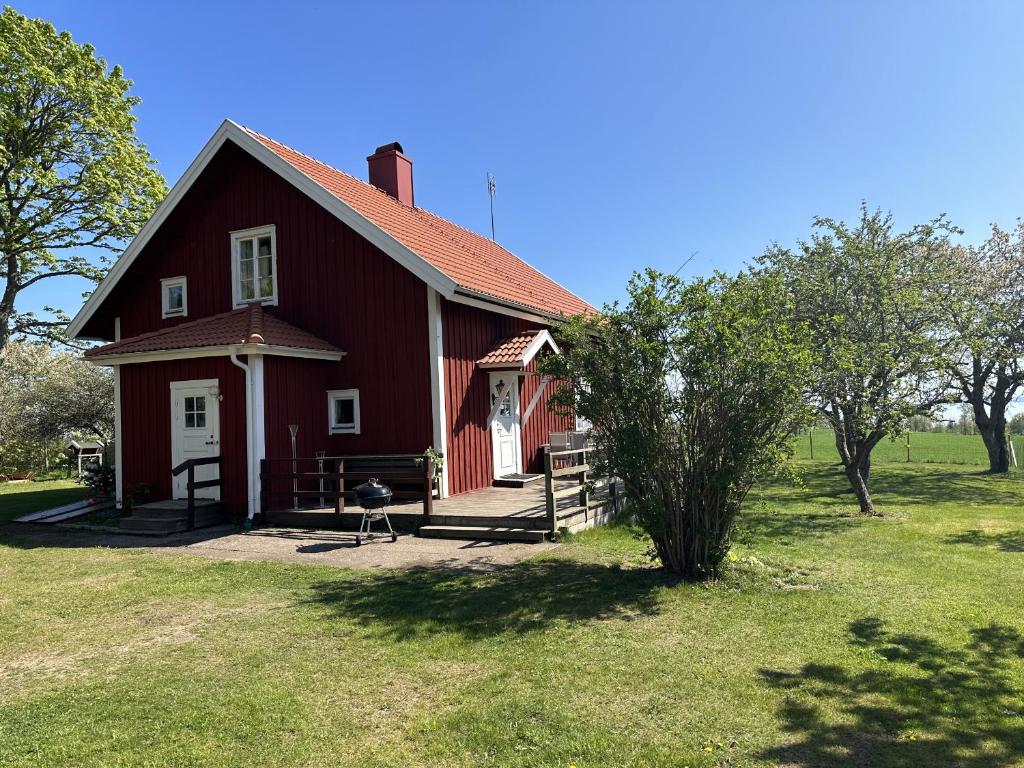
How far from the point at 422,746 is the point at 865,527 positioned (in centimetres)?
932

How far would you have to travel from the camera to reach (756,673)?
4395 millimetres

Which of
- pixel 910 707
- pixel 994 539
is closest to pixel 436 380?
pixel 910 707

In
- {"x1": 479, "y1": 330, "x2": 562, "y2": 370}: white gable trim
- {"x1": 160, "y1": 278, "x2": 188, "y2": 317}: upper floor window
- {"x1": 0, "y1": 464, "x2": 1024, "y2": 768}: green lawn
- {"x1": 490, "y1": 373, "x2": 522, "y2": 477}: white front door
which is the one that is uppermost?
{"x1": 160, "y1": 278, "x2": 188, "y2": 317}: upper floor window

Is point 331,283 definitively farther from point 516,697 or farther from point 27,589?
point 516,697

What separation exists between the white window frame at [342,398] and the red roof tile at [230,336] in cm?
80

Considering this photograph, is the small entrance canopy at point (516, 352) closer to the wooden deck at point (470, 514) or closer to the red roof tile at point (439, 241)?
the red roof tile at point (439, 241)

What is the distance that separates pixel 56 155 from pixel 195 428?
603 inches

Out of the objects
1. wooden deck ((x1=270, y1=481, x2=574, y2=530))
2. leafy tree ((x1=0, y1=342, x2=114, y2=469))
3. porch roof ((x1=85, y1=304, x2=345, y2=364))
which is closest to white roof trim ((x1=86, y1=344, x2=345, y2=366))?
porch roof ((x1=85, y1=304, x2=345, y2=364))

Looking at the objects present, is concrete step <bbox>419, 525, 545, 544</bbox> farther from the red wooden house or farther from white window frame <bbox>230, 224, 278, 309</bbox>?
white window frame <bbox>230, 224, 278, 309</bbox>

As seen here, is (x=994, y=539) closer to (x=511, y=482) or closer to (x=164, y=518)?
(x=511, y=482)

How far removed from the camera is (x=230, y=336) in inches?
432

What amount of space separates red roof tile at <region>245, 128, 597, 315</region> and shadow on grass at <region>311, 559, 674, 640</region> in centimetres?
504

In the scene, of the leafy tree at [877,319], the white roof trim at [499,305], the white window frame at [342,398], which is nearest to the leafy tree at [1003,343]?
the leafy tree at [877,319]

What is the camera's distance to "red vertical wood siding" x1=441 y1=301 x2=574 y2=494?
11734 mm
